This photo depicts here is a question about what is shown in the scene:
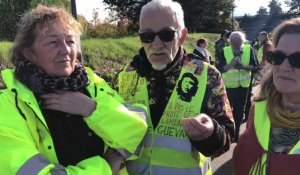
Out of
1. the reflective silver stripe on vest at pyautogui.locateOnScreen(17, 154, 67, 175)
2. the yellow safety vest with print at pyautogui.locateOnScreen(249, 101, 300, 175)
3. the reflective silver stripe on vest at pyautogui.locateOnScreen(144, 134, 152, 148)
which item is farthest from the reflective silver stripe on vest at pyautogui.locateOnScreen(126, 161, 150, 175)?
the reflective silver stripe on vest at pyautogui.locateOnScreen(17, 154, 67, 175)

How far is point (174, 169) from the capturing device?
264 cm

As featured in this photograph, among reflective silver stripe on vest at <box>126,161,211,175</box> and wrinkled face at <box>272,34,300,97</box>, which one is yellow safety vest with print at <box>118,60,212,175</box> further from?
wrinkled face at <box>272,34,300,97</box>

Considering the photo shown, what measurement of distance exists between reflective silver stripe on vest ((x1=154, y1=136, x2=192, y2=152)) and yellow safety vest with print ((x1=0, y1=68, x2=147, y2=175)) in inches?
15.5

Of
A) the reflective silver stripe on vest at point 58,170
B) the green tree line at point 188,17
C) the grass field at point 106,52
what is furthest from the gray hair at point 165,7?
the green tree line at point 188,17

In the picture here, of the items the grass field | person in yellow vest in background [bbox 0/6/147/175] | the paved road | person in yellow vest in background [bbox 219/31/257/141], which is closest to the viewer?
person in yellow vest in background [bbox 0/6/147/175]

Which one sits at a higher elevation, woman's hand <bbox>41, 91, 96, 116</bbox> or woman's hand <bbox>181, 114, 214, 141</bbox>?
woman's hand <bbox>41, 91, 96, 116</bbox>

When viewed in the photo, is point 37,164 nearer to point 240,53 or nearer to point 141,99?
point 141,99

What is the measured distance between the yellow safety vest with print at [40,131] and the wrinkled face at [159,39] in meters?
0.45

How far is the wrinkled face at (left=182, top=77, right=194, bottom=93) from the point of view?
2.71 meters

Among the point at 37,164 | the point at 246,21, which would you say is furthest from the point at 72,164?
the point at 246,21

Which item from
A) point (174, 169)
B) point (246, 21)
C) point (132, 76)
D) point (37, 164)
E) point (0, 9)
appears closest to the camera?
point (37, 164)

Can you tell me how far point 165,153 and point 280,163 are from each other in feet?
2.20

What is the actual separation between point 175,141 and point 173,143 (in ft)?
0.06

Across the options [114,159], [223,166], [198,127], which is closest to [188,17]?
[223,166]
